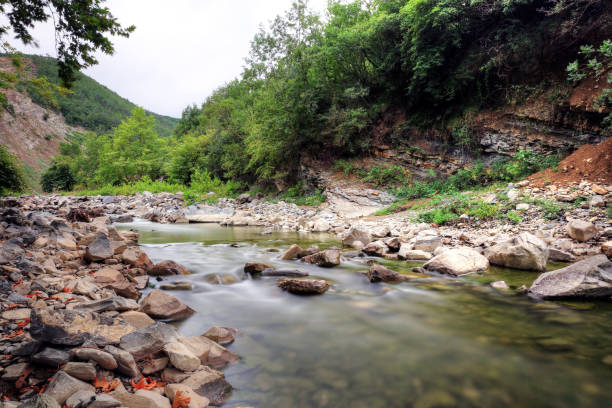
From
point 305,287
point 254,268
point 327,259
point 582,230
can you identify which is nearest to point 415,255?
point 327,259

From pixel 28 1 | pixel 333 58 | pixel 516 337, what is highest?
pixel 333 58

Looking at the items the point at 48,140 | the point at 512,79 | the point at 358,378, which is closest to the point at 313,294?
the point at 358,378

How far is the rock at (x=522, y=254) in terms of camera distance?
4.86 m

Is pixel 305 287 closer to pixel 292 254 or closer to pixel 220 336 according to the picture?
pixel 220 336

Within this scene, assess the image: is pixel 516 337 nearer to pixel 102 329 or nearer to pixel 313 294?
pixel 313 294

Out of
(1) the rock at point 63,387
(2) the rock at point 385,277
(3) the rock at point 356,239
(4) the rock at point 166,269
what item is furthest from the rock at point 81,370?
(3) the rock at point 356,239

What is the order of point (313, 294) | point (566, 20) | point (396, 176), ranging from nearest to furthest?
1. point (313, 294)
2. point (566, 20)
3. point (396, 176)

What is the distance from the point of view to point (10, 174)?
10672 millimetres

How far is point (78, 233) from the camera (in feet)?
20.1

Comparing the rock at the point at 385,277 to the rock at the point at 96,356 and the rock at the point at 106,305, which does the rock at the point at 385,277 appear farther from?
the rock at the point at 96,356

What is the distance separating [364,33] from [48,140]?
101 m

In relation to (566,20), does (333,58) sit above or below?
above

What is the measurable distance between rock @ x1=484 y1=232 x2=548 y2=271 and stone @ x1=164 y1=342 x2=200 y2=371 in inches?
210

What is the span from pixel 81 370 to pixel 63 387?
0.14 m
